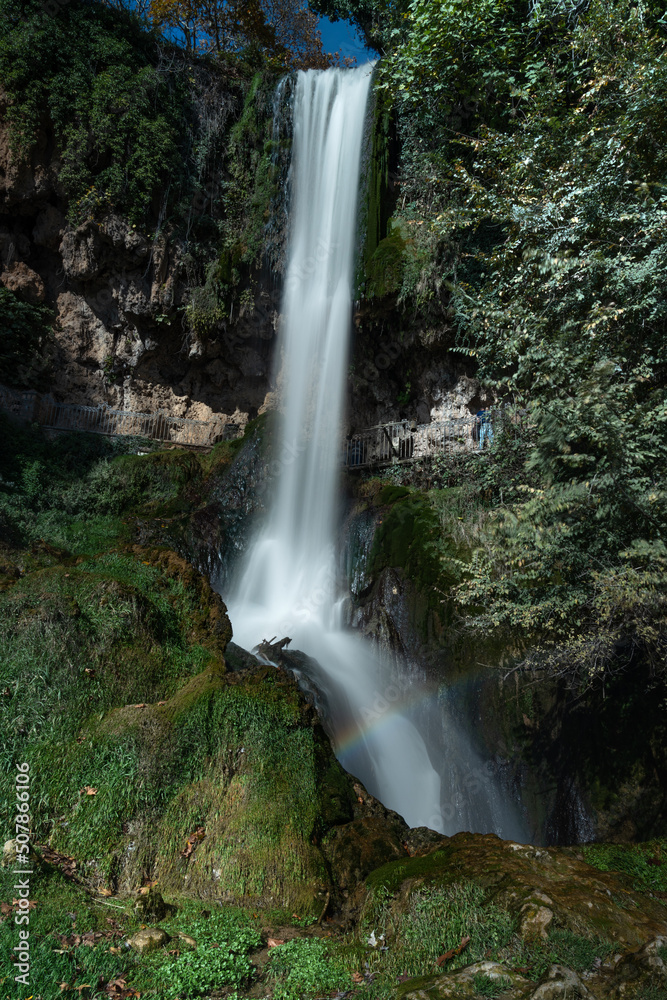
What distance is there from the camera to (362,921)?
4.55m

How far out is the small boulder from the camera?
397 centimetres

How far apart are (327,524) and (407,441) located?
3.48 m

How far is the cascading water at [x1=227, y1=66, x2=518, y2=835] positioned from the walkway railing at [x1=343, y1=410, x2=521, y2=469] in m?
0.82

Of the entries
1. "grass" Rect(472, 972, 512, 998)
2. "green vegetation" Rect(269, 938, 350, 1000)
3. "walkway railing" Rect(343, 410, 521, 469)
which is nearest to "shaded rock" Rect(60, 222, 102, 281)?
"walkway railing" Rect(343, 410, 521, 469)

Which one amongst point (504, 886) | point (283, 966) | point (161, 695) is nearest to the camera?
point (283, 966)

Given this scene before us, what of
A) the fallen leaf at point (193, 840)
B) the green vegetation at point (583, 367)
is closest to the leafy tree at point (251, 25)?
the green vegetation at point (583, 367)

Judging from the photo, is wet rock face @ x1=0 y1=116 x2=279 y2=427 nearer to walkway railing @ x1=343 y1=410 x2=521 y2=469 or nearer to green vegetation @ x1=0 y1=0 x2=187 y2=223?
green vegetation @ x1=0 y1=0 x2=187 y2=223

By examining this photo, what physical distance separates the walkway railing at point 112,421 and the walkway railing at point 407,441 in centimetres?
469

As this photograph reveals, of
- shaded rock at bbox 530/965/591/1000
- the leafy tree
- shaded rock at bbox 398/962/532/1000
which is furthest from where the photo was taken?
the leafy tree

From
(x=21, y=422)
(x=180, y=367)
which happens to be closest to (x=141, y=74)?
(x=180, y=367)

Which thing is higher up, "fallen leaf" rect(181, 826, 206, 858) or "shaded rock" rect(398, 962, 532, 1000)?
"fallen leaf" rect(181, 826, 206, 858)

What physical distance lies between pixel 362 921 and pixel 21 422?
15.0 meters

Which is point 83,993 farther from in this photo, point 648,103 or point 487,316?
point 648,103

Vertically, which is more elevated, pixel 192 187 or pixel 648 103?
pixel 192 187
